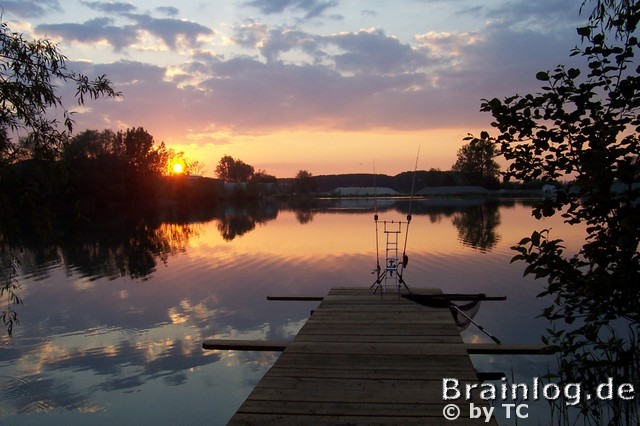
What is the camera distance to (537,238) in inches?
118

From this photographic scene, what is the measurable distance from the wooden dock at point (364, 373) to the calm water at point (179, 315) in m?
1.49

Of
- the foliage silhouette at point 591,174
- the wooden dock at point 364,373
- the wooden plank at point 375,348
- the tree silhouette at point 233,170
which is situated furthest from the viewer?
the tree silhouette at point 233,170

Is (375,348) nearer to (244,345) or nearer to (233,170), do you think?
(244,345)

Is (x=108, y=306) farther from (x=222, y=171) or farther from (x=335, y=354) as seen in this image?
(x=222, y=171)

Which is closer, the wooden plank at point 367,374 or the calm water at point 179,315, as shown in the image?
the wooden plank at point 367,374

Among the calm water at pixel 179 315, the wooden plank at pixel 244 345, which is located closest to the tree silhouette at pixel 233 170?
the calm water at pixel 179 315

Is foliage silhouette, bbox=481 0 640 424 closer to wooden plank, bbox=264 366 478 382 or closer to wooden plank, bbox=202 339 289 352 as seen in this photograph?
wooden plank, bbox=264 366 478 382

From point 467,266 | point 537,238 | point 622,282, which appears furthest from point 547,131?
point 467,266

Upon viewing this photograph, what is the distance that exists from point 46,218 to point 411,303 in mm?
6708

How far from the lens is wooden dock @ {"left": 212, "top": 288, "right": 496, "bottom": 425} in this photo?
15.0 feet

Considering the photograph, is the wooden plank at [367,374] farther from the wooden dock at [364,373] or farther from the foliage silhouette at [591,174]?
the foliage silhouette at [591,174]

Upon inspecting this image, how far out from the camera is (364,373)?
5605mm

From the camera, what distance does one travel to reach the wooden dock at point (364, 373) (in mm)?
4578

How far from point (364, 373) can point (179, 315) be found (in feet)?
Result: 27.5
